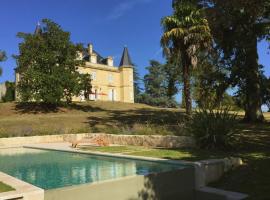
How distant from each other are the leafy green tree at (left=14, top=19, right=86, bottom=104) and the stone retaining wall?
49.1ft

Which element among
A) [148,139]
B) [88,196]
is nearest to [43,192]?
[88,196]

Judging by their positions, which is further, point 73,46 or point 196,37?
point 73,46

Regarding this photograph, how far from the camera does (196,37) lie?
19031mm

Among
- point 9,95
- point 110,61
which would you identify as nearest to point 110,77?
point 110,61

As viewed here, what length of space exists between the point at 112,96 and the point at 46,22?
98.1 ft

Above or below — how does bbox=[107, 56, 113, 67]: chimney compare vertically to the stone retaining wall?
above

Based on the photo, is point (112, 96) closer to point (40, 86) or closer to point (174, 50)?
point (40, 86)

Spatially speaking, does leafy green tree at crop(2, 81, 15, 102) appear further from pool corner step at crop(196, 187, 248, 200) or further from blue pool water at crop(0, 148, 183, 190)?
pool corner step at crop(196, 187, 248, 200)

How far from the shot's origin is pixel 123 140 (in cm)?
1770

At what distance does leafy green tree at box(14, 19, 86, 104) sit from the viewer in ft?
117

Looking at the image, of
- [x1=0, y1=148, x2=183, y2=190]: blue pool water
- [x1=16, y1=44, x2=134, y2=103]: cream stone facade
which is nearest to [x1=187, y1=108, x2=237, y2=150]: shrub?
[x1=0, y1=148, x2=183, y2=190]: blue pool water

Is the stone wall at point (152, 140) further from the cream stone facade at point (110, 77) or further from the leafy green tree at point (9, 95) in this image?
the cream stone facade at point (110, 77)

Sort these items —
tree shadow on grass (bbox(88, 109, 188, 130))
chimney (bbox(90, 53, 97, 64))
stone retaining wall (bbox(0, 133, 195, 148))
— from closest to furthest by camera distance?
stone retaining wall (bbox(0, 133, 195, 148)), tree shadow on grass (bbox(88, 109, 188, 130)), chimney (bbox(90, 53, 97, 64))

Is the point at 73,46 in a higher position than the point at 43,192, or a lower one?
higher
